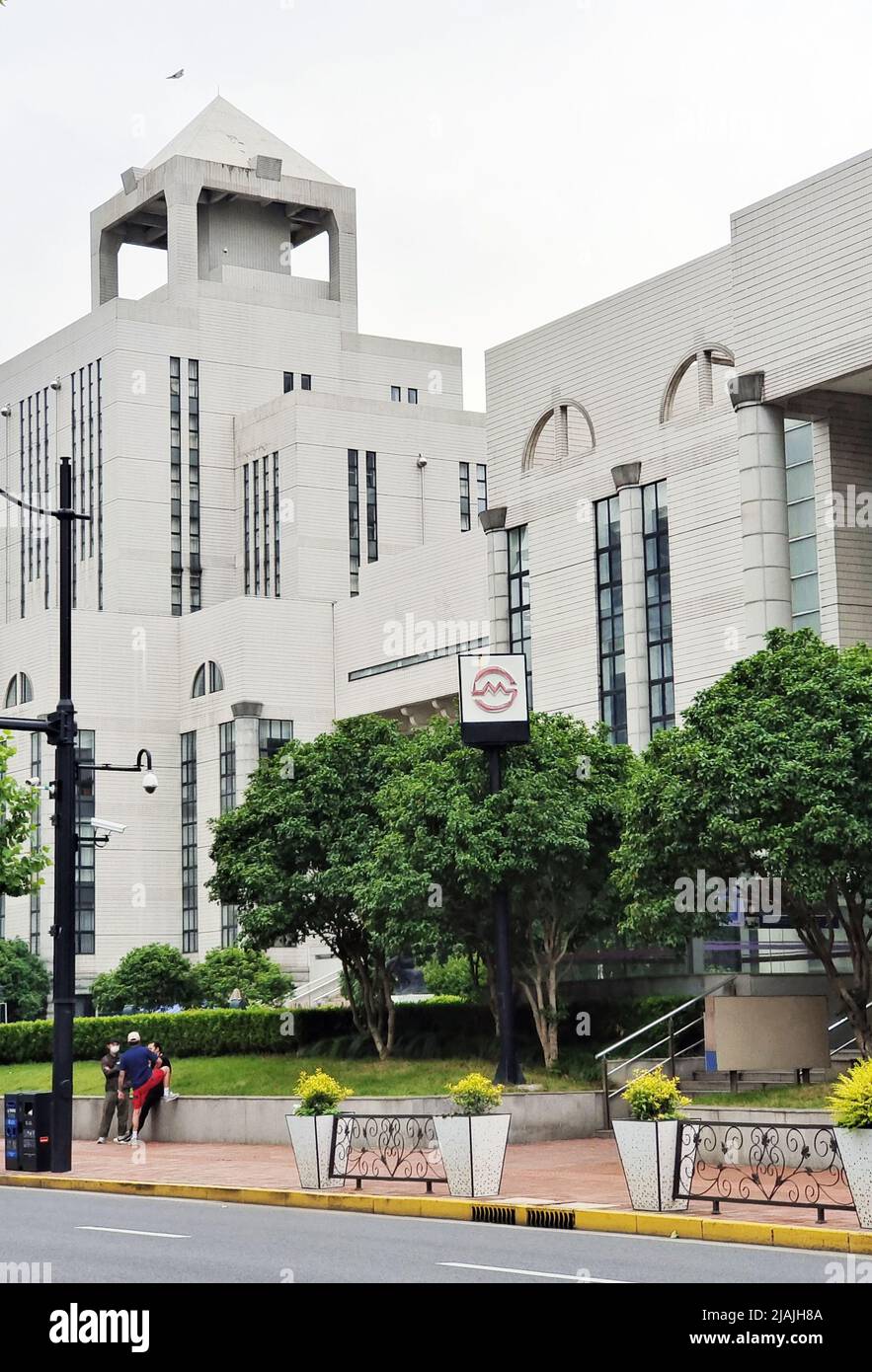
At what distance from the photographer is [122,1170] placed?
25219 millimetres

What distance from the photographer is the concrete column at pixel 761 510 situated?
133 feet

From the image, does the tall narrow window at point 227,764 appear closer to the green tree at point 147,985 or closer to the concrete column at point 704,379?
the green tree at point 147,985

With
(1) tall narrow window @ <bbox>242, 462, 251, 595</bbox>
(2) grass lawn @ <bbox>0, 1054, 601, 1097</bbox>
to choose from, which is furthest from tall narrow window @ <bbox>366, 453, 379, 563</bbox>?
(2) grass lawn @ <bbox>0, 1054, 601, 1097</bbox>

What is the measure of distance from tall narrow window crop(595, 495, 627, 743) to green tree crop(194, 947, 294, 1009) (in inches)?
659

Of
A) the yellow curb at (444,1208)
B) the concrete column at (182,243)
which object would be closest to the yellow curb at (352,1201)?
the yellow curb at (444,1208)

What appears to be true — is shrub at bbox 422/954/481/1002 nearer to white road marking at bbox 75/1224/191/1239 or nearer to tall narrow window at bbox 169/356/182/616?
white road marking at bbox 75/1224/191/1239

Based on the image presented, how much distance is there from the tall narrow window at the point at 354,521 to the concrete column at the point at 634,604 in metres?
47.1

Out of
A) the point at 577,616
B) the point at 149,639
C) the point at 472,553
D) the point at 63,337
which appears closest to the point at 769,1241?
the point at 577,616

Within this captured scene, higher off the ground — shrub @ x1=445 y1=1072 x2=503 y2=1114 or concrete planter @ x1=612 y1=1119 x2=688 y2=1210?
shrub @ x1=445 y1=1072 x2=503 y2=1114

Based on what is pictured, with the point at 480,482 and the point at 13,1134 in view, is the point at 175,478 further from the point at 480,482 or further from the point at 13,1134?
the point at 13,1134

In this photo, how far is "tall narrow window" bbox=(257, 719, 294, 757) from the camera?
85688 mm

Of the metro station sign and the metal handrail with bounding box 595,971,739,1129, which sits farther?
the metro station sign

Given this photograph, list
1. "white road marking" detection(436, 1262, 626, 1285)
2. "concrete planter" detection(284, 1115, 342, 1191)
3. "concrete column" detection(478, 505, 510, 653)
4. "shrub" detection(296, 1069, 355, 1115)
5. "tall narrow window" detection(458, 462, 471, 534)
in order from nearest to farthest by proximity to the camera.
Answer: "white road marking" detection(436, 1262, 626, 1285) → "concrete planter" detection(284, 1115, 342, 1191) → "shrub" detection(296, 1069, 355, 1115) → "concrete column" detection(478, 505, 510, 653) → "tall narrow window" detection(458, 462, 471, 534)

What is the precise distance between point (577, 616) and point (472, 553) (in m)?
23.8
